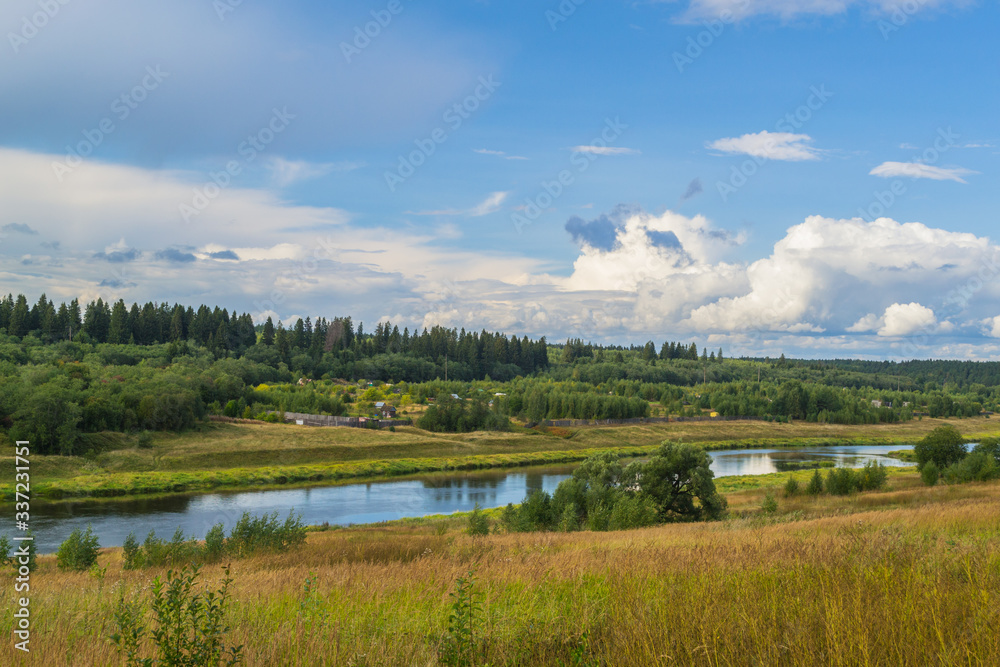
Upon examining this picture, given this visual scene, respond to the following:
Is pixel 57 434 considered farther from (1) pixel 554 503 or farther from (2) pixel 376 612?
(2) pixel 376 612

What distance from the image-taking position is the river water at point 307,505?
115 feet

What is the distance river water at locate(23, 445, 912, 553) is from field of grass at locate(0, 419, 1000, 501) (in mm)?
3780

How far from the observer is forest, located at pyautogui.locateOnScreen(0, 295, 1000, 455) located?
59800 millimetres

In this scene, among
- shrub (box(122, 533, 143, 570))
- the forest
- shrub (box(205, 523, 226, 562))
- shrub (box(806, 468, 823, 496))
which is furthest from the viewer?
the forest

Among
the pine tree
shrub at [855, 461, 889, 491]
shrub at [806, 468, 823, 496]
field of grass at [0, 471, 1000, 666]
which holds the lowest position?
shrub at [806, 468, 823, 496]

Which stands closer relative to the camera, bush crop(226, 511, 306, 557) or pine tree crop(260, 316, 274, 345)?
→ bush crop(226, 511, 306, 557)

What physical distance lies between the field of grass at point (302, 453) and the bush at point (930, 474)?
39879 millimetres

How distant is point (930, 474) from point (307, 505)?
139 ft

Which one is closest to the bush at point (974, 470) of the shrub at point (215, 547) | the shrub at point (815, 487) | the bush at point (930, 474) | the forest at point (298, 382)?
the bush at point (930, 474)

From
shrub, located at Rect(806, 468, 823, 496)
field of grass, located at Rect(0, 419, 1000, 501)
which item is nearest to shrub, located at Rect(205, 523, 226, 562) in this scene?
field of grass, located at Rect(0, 419, 1000, 501)

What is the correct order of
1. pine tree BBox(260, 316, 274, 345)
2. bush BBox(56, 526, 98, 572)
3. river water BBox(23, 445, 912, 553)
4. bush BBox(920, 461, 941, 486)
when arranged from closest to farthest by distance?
bush BBox(56, 526, 98, 572), river water BBox(23, 445, 912, 553), bush BBox(920, 461, 941, 486), pine tree BBox(260, 316, 274, 345)

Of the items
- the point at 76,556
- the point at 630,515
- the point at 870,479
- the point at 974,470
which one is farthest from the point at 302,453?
the point at 974,470

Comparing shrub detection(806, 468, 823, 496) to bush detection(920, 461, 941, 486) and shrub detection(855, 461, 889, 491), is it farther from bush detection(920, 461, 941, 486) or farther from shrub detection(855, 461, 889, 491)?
bush detection(920, 461, 941, 486)

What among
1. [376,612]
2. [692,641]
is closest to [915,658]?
[692,641]
